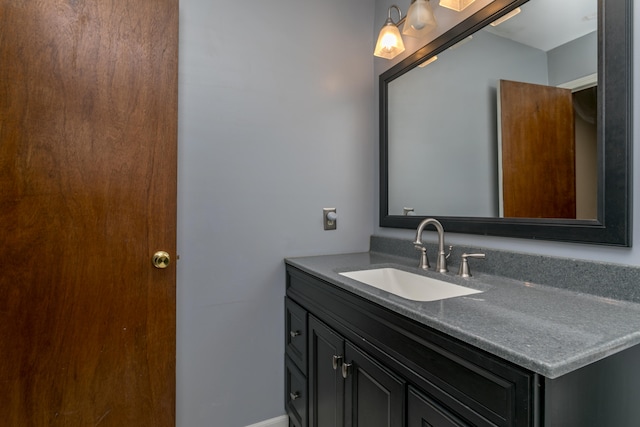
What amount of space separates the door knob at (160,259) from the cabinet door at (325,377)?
65 cm

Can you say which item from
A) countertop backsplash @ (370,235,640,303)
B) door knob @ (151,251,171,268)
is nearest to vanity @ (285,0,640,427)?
countertop backsplash @ (370,235,640,303)

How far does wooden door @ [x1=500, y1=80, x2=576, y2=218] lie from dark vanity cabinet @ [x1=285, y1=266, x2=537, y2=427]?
0.64 metres

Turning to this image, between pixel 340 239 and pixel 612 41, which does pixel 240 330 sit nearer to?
pixel 340 239

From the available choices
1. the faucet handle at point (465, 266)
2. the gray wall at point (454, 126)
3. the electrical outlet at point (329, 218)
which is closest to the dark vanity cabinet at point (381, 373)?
the electrical outlet at point (329, 218)

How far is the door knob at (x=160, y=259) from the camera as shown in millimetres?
1310

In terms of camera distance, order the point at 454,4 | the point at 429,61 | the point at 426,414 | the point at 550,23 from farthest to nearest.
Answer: the point at 429,61, the point at 454,4, the point at 550,23, the point at 426,414

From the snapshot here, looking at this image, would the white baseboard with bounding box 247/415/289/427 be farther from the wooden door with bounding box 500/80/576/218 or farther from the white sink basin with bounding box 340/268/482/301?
the wooden door with bounding box 500/80/576/218

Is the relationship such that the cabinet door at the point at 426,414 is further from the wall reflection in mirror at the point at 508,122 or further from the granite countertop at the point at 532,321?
the wall reflection in mirror at the point at 508,122

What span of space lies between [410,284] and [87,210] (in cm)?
132

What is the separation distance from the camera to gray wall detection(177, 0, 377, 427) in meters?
1.45

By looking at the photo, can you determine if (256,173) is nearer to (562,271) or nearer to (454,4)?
(454,4)

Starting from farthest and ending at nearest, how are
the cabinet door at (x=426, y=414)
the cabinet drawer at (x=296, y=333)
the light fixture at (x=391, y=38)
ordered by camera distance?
the light fixture at (x=391, y=38) < the cabinet drawer at (x=296, y=333) < the cabinet door at (x=426, y=414)

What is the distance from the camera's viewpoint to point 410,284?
4.46 ft

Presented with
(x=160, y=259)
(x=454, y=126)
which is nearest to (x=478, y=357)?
(x=454, y=126)
